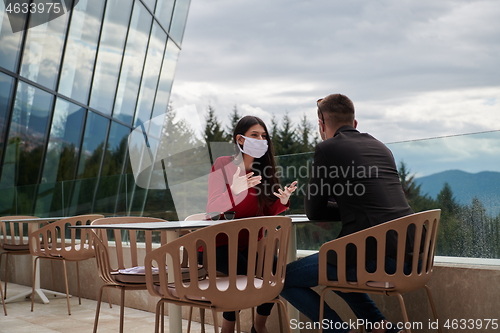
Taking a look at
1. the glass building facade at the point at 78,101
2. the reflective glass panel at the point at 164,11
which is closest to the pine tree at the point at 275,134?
the reflective glass panel at the point at 164,11

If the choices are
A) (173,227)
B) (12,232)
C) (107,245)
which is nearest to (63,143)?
(12,232)

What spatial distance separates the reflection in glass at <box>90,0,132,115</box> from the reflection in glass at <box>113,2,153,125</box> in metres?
0.23

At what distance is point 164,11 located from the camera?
11836 mm

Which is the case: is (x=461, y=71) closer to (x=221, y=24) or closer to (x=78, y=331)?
(x=221, y=24)

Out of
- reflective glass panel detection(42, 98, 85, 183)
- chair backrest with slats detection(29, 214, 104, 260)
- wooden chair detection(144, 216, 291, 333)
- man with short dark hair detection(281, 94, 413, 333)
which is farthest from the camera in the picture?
reflective glass panel detection(42, 98, 85, 183)

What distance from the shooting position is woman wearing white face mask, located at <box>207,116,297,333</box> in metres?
2.67

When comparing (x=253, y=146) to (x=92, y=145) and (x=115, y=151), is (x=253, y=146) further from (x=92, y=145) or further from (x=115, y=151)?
(x=115, y=151)

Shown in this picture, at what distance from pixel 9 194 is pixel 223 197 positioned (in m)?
6.29

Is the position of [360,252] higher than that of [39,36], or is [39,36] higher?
[39,36]

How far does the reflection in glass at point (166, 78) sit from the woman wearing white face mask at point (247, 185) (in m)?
9.43

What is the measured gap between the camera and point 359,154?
7.22ft

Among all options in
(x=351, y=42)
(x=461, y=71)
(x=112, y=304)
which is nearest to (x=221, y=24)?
(x=351, y=42)

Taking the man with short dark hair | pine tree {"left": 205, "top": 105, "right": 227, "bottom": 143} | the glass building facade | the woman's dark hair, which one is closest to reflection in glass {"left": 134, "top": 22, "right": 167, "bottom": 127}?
the glass building facade

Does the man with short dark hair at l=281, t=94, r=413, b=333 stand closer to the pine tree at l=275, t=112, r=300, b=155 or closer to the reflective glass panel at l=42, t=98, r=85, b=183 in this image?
the reflective glass panel at l=42, t=98, r=85, b=183
